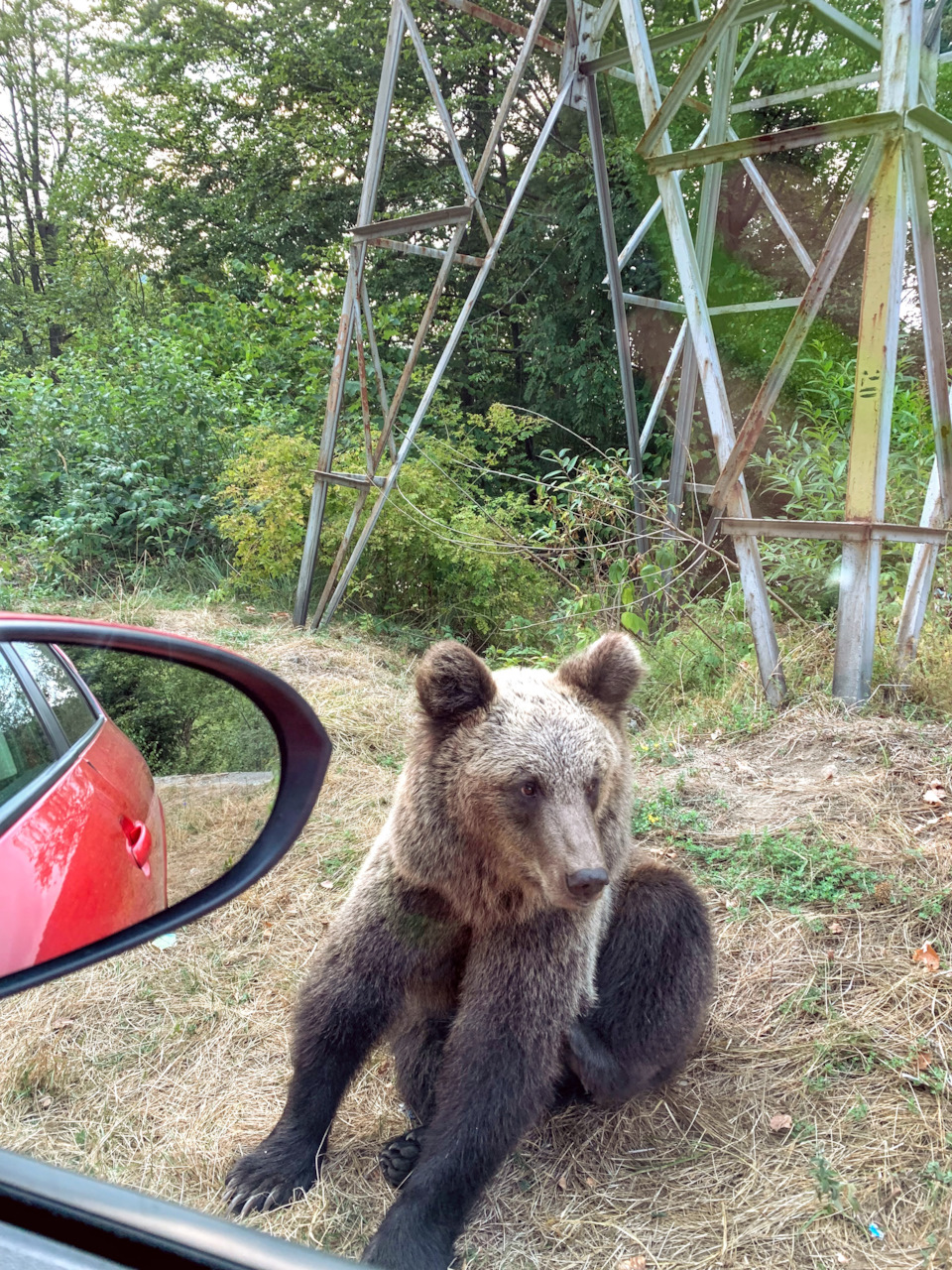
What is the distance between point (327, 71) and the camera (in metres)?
7.44

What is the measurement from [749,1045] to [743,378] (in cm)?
767

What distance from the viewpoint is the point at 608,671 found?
2.26 metres

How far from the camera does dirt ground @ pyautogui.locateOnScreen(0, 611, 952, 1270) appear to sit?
64.1 inches

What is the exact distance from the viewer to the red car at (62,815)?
1.19m

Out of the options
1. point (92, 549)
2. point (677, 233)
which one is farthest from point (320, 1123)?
point (677, 233)

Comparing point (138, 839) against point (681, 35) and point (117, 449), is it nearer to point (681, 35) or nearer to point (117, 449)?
point (117, 449)

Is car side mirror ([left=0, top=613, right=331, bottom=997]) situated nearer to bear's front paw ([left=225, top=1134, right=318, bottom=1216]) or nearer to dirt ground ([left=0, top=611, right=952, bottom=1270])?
dirt ground ([left=0, top=611, right=952, bottom=1270])

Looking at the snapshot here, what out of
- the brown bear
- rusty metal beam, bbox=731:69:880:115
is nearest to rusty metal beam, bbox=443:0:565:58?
rusty metal beam, bbox=731:69:880:115

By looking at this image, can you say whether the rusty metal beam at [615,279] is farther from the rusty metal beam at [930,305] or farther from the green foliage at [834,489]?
the rusty metal beam at [930,305]

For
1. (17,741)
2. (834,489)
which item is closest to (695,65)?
(834,489)

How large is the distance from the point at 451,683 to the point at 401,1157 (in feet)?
3.64

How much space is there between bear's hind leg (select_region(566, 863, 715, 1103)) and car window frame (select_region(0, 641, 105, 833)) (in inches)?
55.1

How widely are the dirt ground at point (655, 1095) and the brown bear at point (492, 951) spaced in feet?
0.37

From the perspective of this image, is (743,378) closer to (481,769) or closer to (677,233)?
(677,233)
